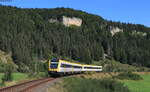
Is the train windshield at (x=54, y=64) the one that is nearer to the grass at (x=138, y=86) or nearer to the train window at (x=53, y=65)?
the train window at (x=53, y=65)

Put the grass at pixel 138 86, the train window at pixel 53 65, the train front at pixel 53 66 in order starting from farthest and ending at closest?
1. the train window at pixel 53 65
2. the train front at pixel 53 66
3. the grass at pixel 138 86

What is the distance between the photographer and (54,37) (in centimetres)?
18988

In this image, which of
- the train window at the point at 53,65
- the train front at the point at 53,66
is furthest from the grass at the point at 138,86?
the train window at the point at 53,65

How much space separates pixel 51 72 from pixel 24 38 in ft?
347

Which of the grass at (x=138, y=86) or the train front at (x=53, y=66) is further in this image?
the train front at (x=53, y=66)

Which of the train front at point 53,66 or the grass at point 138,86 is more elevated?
the train front at point 53,66

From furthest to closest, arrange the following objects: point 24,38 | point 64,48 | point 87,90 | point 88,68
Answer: point 64,48 → point 24,38 → point 88,68 → point 87,90

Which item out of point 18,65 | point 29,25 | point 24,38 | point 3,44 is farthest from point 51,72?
point 29,25

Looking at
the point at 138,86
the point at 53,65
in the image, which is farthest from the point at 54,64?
the point at 138,86

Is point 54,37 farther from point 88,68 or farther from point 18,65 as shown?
point 88,68

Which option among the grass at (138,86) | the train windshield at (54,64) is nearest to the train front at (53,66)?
the train windshield at (54,64)

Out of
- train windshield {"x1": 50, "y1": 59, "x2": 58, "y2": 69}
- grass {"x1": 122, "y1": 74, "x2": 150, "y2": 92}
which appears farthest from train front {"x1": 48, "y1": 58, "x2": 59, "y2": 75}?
grass {"x1": 122, "y1": 74, "x2": 150, "y2": 92}

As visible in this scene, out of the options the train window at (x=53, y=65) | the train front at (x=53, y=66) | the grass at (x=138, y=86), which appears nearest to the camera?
the grass at (x=138, y=86)

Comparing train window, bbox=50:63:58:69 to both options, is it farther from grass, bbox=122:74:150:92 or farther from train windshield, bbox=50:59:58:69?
grass, bbox=122:74:150:92
